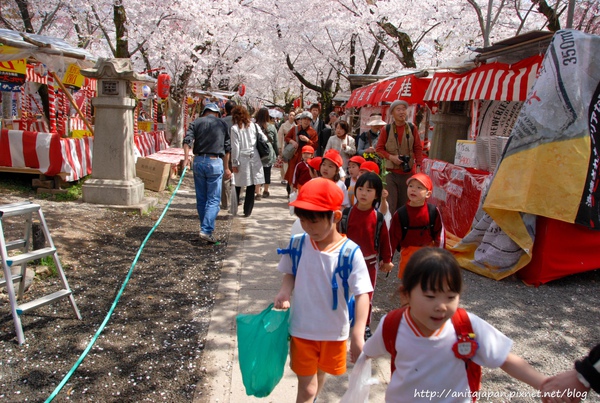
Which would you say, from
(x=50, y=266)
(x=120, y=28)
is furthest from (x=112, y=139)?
(x=120, y=28)

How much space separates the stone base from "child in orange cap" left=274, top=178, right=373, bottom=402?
6077mm

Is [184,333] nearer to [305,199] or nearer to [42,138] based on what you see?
[305,199]

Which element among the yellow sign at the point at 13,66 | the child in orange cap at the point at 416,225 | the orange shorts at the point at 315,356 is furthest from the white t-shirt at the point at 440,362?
the yellow sign at the point at 13,66

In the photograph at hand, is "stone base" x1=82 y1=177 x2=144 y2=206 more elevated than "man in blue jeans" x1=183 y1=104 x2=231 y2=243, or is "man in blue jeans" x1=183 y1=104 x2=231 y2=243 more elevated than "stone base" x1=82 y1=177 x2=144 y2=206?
"man in blue jeans" x1=183 y1=104 x2=231 y2=243

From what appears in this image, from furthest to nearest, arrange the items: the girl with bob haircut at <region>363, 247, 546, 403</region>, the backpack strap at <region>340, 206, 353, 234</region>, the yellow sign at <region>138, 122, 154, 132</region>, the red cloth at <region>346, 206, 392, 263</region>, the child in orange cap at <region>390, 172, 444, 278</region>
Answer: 1. the yellow sign at <region>138, 122, 154, 132</region>
2. the child in orange cap at <region>390, 172, 444, 278</region>
3. the backpack strap at <region>340, 206, 353, 234</region>
4. the red cloth at <region>346, 206, 392, 263</region>
5. the girl with bob haircut at <region>363, 247, 546, 403</region>

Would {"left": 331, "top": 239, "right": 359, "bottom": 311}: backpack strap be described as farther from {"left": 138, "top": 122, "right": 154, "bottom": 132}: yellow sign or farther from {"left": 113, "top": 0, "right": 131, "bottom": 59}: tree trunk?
{"left": 138, "top": 122, "right": 154, "bottom": 132}: yellow sign

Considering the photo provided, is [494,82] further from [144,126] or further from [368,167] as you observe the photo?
[144,126]

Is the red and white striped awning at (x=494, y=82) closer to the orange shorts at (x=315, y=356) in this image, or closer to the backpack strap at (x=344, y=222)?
the backpack strap at (x=344, y=222)

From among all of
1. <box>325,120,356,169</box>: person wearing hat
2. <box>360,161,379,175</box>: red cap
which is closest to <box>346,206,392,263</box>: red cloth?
<box>360,161,379,175</box>: red cap

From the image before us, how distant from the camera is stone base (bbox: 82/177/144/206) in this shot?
7.86 meters

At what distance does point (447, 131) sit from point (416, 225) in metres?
4.79

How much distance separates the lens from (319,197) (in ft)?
7.75

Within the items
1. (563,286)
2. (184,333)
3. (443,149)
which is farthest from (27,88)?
(563,286)

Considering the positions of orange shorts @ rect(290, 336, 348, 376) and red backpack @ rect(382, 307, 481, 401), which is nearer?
red backpack @ rect(382, 307, 481, 401)
